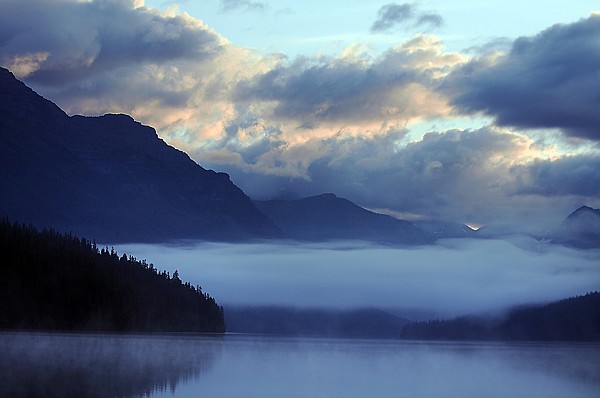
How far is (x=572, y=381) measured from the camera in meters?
98.6

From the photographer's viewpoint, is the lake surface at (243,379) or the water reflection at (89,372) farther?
the lake surface at (243,379)

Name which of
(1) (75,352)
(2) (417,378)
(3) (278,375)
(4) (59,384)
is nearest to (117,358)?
(1) (75,352)

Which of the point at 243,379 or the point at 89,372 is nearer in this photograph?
the point at 89,372

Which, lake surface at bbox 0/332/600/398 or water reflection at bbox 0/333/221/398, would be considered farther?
lake surface at bbox 0/332/600/398

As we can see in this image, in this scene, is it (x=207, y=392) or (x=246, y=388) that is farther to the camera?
(x=246, y=388)

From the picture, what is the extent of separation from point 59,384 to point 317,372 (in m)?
40.0

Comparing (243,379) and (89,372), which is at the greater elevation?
(89,372)

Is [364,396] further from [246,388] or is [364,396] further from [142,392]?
[142,392]

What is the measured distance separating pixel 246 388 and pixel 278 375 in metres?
17.4

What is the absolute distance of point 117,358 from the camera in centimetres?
10662

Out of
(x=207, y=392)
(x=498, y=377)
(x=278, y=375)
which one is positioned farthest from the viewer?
(x=498, y=377)

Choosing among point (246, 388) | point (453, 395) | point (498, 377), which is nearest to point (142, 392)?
point (246, 388)

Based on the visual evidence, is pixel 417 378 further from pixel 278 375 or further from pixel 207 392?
pixel 207 392

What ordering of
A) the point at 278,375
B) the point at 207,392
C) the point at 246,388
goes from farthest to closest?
the point at 278,375
the point at 246,388
the point at 207,392
